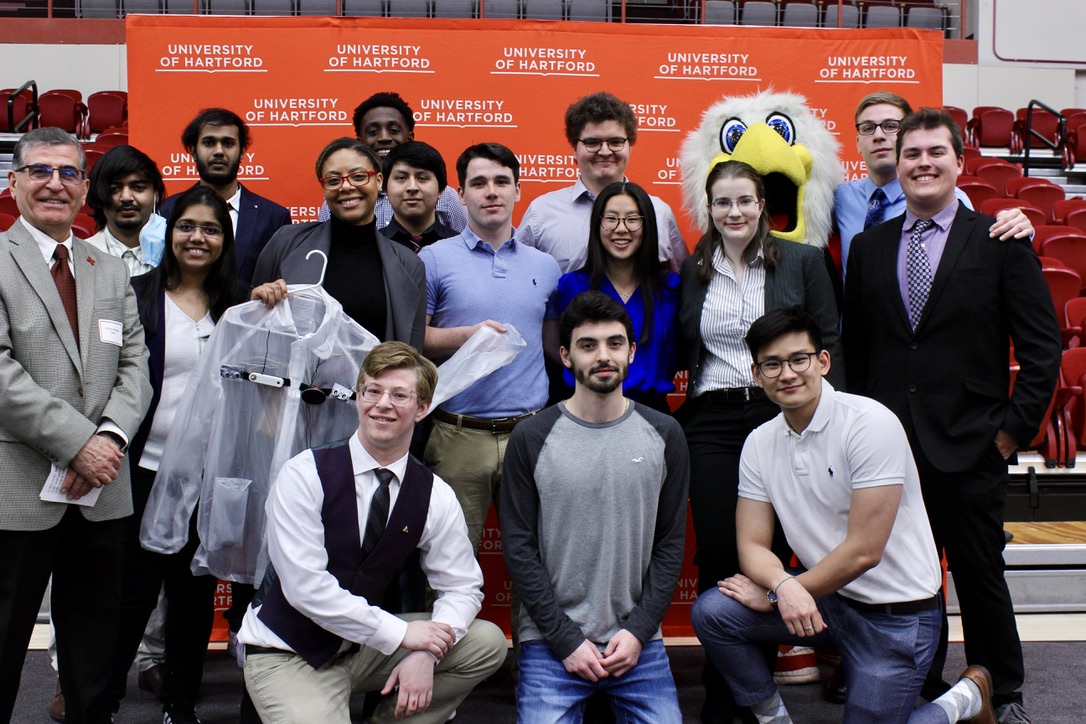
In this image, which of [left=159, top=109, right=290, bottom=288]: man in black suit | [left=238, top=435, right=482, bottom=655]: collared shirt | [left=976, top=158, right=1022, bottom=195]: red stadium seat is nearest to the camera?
[left=238, top=435, right=482, bottom=655]: collared shirt

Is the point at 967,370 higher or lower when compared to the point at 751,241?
lower

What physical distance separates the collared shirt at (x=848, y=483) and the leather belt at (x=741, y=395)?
0.72 ft

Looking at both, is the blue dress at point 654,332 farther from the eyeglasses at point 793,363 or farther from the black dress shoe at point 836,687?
the black dress shoe at point 836,687

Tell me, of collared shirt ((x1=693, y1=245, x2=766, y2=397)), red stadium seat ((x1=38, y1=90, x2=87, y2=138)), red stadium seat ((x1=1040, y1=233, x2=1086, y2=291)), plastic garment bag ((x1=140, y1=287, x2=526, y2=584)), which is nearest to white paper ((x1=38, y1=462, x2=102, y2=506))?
plastic garment bag ((x1=140, y1=287, x2=526, y2=584))

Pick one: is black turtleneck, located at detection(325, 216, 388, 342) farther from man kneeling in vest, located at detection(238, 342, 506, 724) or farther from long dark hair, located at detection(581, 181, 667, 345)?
long dark hair, located at detection(581, 181, 667, 345)

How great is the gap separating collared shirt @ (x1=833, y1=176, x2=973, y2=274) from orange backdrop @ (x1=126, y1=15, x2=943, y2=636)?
2.23 feet

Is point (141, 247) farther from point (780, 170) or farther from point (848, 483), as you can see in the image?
point (848, 483)

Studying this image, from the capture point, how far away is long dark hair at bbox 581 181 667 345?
2.89 m

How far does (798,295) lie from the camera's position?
284 centimetres

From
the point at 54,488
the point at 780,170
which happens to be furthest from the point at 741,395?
the point at 54,488

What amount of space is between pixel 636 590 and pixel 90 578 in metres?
1.41

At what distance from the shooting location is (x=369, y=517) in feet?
7.82

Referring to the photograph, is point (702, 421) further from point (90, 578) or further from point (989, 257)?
point (90, 578)

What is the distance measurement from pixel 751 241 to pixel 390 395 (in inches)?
46.9
